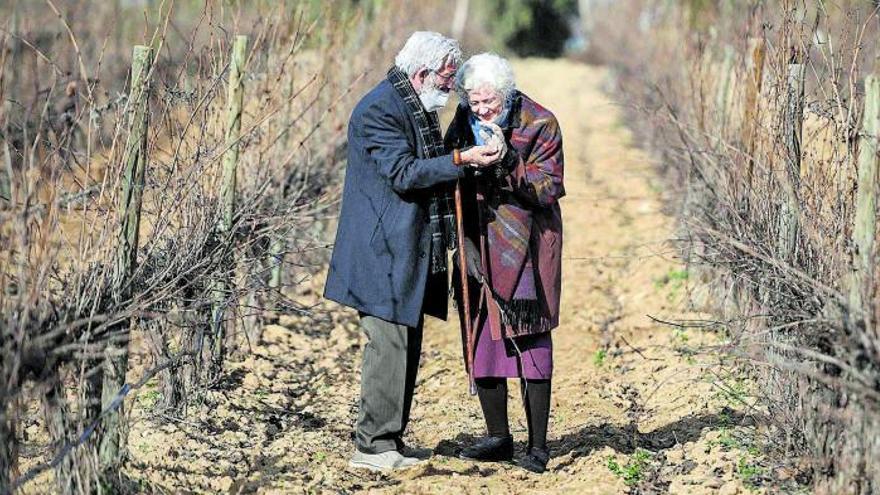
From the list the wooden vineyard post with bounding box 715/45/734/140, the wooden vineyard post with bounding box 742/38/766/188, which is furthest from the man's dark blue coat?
the wooden vineyard post with bounding box 715/45/734/140

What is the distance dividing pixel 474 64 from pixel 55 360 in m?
1.98

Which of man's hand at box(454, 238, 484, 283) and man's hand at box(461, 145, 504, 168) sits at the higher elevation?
man's hand at box(461, 145, 504, 168)

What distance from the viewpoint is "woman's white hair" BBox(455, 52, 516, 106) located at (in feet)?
16.6

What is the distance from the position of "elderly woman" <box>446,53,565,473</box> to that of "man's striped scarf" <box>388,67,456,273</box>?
0.12m

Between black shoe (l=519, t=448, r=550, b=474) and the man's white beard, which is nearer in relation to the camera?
the man's white beard

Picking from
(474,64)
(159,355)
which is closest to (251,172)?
(159,355)

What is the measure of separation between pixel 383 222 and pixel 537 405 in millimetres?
1000

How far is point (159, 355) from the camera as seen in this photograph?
17.9ft

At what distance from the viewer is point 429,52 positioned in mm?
5051

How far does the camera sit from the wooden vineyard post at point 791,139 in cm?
559

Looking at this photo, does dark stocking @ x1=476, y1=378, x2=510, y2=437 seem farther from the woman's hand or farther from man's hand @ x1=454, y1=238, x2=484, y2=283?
the woman's hand

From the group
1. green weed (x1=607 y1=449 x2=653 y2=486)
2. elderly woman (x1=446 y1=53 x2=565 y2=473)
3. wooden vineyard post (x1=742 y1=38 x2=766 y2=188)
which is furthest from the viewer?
wooden vineyard post (x1=742 y1=38 x2=766 y2=188)

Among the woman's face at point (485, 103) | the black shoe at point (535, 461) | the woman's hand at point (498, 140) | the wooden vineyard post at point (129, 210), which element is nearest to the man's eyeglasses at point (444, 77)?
the woman's face at point (485, 103)

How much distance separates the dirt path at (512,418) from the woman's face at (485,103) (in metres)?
1.31
